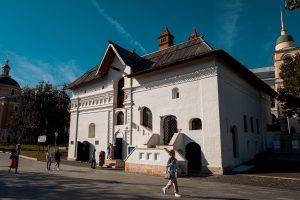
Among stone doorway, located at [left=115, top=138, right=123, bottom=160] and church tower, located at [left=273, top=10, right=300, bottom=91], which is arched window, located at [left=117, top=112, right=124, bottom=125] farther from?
church tower, located at [left=273, top=10, right=300, bottom=91]

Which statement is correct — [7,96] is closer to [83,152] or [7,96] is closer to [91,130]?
[91,130]

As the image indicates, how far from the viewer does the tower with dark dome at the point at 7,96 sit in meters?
70.8

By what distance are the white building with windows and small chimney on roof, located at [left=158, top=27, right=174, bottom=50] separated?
148 mm

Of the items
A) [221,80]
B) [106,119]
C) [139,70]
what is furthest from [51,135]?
[221,80]

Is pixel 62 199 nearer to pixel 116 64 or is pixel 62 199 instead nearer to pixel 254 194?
pixel 254 194

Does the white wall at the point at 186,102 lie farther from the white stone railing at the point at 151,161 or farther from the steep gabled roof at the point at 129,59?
the white stone railing at the point at 151,161

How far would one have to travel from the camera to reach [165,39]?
29.0 m

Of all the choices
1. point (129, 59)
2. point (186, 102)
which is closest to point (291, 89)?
point (186, 102)

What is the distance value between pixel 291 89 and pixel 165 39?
14724 mm

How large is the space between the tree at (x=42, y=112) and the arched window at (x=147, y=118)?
85.9ft

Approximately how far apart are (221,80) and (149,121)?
7157mm

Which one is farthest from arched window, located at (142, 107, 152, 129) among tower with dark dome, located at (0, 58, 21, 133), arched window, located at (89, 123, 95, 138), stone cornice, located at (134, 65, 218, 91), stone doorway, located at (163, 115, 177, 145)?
tower with dark dome, located at (0, 58, 21, 133)

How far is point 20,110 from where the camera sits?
43531 mm

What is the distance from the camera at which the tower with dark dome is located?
70.8 metres
